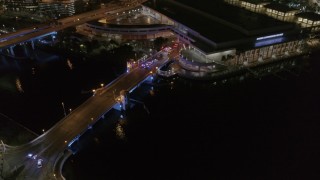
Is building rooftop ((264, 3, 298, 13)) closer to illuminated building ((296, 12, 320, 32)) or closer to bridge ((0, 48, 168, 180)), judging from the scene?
illuminated building ((296, 12, 320, 32))

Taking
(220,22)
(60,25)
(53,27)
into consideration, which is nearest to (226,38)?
(220,22)

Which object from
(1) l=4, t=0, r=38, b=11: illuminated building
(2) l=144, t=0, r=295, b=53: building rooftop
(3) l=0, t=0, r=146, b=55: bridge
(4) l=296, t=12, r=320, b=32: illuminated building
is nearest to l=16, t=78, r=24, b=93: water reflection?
(3) l=0, t=0, r=146, b=55: bridge

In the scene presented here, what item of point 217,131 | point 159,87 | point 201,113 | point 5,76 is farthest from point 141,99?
point 5,76

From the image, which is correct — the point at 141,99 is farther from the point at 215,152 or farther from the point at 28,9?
the point at 28,9

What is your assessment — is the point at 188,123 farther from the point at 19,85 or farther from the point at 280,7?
the point at 280,7

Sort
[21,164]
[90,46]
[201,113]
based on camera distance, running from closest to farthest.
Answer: [21,164]
[201,113]
[90,46]

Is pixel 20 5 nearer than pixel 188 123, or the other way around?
pixel 188 123

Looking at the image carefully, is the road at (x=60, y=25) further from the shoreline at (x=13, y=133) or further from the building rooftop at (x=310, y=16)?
the building rooftop at (x=310, y=16)

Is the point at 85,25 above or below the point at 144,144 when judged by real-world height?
above
